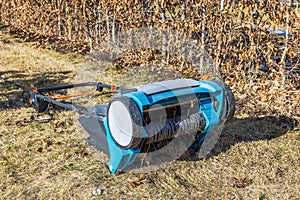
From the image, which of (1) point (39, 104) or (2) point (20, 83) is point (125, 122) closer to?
(1) point (39, 104)

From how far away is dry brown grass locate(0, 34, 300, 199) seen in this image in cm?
364

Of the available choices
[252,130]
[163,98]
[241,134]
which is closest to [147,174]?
[163,98]

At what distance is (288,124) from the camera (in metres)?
5.13

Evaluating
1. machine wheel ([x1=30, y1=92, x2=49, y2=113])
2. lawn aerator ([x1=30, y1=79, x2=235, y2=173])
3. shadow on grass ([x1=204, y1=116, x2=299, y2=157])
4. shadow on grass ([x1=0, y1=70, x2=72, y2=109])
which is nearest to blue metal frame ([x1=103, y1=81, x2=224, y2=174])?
lawn aerator ([x1=30, y1=79, x2=235, y2=173])

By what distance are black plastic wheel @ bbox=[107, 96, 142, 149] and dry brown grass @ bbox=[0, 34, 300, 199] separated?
0.56 meters

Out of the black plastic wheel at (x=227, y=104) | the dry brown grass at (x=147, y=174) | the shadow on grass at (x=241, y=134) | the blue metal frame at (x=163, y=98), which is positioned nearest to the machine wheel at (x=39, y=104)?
the dry brown grass at (x=147, y=174)

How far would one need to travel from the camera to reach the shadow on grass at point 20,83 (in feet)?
19.8

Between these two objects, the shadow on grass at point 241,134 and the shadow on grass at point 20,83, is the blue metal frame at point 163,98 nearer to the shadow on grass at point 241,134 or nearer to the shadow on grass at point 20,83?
the shadow on grass at point 241,134

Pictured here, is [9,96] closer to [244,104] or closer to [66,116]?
[66,116]

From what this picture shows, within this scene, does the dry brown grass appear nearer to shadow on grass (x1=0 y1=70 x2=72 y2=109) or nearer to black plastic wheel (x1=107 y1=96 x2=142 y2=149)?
shadow on grass (x1=0 y1=70 x2=72 y2=109)

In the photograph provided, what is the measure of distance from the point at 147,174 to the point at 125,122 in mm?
831

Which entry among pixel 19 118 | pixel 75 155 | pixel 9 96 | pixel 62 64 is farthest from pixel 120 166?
pixel 62 64

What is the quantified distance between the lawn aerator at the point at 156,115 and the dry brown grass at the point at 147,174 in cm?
28

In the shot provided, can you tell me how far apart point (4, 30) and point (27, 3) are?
1909mm
